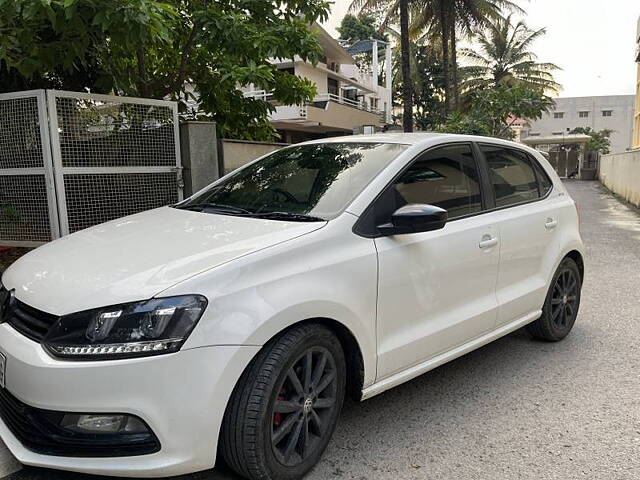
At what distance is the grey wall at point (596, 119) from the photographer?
57.0 metres

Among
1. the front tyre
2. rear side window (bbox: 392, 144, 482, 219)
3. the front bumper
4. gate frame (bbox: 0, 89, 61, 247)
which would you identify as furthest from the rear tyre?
gate frame (bbox: 0, 89, 61, 247)

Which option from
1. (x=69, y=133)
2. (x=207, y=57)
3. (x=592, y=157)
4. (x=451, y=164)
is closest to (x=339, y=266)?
(x=451, y=164)

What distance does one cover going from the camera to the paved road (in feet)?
8.93

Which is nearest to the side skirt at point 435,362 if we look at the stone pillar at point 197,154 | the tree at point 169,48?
the tree at point 169,48

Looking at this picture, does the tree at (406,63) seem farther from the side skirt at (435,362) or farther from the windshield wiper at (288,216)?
the windshield wiper at (288,216)

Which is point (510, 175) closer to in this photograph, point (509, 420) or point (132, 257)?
point (509, 420)

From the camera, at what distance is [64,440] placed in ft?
7.25

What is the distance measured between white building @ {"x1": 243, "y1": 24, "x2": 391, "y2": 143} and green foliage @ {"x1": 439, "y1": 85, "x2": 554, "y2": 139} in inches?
310

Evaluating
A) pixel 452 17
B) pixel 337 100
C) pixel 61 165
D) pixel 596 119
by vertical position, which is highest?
pixel 452 17

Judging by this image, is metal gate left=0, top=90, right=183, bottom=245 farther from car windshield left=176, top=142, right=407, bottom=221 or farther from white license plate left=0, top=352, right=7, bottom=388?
white license plate left=0, top=352, right=7, bottom=388

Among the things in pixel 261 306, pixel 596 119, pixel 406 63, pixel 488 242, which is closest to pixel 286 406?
pixel 261 306

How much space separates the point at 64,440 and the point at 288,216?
1.48 metres

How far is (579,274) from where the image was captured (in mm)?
4707

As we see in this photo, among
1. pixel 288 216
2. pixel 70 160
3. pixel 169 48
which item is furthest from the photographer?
pixel 169 48
